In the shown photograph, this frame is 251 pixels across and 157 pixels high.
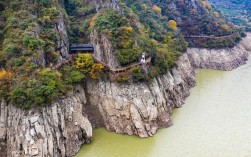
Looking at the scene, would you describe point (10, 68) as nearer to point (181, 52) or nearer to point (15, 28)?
point (15, 28)

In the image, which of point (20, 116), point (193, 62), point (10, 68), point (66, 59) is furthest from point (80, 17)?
point (193, 62)

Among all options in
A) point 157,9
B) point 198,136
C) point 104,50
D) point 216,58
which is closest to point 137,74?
point 104,50

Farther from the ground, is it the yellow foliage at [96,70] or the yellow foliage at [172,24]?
the yellow foliage at [96,70]

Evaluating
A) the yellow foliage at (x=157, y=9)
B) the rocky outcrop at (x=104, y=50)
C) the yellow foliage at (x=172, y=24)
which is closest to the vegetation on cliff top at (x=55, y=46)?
the rocky outcrop at (x=104, y=50)

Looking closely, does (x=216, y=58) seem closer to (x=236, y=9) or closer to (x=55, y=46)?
(x=55, y=46)

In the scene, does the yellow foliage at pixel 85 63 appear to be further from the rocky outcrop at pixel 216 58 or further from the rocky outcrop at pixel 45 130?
the rocky outcrop at pixel 216 58

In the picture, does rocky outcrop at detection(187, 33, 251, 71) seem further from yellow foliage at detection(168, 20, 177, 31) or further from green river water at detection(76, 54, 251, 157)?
green river water at detection(76, 54, 251, 157)

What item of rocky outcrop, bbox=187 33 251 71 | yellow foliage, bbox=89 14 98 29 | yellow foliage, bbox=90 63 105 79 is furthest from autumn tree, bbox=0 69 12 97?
rocky outcrop, bbox=187 33 251 71
